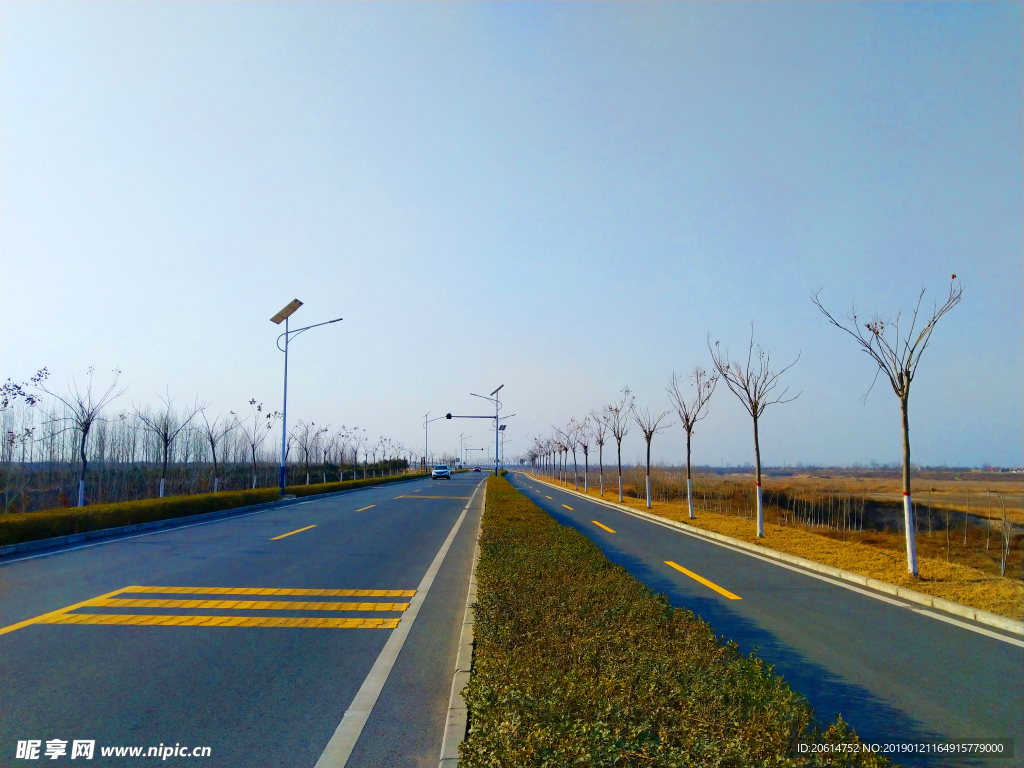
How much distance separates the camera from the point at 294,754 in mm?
3904

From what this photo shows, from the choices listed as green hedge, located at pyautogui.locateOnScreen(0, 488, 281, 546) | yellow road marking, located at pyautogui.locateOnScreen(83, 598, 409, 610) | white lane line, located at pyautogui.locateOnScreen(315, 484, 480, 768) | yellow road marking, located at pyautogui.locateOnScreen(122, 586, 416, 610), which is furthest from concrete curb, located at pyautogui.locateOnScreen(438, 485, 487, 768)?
green hedge, located at pyautogui.locateOnScreen(0, 488, 281, 546)

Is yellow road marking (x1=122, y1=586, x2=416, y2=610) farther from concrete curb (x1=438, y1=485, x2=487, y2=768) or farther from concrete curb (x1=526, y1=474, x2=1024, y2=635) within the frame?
concrete curb (x1=526, y1=474, x2=1024, y2=635)

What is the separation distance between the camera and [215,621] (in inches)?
273

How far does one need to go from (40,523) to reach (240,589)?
752cm

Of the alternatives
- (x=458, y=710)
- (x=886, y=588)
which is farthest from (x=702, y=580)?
(x=458, y=710)

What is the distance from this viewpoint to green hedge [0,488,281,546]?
12676 mm

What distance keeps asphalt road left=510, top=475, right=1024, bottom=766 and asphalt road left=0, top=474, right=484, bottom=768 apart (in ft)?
10.1

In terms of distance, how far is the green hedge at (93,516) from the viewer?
12676 millimetres

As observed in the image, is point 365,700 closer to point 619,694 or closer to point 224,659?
point 224,659

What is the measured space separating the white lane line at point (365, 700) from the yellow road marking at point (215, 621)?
0.42 meters

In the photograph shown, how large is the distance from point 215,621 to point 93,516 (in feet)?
33.5

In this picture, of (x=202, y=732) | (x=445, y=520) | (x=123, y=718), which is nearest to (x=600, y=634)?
(x=202, y=732)

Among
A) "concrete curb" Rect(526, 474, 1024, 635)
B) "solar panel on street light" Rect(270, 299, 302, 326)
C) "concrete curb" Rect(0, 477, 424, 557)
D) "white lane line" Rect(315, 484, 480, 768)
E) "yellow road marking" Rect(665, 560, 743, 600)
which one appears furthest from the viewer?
"solar panel on street light" Rect(270, 299, 302, 326)

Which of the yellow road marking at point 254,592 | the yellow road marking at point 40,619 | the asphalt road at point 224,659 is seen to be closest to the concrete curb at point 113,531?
the asphalt road at point 224,659
